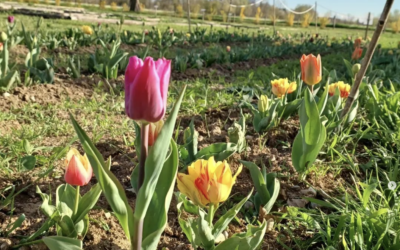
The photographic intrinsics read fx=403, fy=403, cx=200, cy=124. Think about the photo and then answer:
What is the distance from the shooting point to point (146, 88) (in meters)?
0.88

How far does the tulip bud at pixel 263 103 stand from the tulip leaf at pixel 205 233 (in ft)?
4.08

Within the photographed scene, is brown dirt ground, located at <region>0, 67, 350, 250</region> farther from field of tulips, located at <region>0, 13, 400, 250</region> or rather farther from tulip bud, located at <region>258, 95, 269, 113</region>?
tulip bud, located at <region>258, 95, 269, 113</region>

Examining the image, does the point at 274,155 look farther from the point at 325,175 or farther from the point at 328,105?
the point at 328,105

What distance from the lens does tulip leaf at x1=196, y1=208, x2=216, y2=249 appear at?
117 cm

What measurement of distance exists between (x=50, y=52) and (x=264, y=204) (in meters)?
4.49

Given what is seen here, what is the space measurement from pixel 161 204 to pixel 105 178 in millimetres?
205

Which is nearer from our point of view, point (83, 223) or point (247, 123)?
point (83, 223)

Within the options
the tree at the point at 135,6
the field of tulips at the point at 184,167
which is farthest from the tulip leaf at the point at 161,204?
the tree at the point at 135,6

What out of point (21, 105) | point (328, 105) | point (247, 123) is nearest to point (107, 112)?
point (21, 105)

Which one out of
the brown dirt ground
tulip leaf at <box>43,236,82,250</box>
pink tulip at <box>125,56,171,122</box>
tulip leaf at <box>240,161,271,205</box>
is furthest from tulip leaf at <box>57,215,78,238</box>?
tulip leaf at <box>240,161,271,205</box>

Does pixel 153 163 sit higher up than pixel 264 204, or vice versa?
pixel 153 163

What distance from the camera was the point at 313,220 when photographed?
150cm

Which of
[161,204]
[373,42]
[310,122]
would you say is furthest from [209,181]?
[373,42]

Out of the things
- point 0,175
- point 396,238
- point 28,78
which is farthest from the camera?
point 28,78
